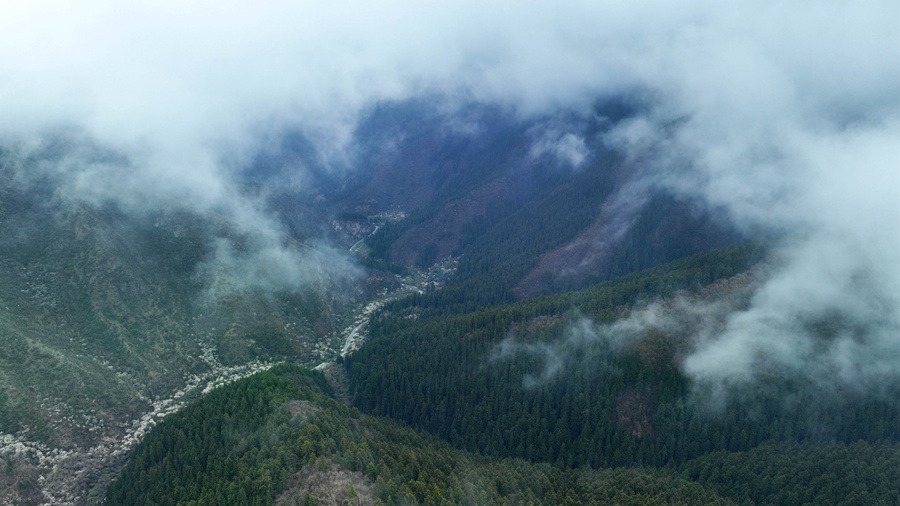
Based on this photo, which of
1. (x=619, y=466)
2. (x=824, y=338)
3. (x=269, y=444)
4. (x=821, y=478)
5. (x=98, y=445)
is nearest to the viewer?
(x=269, y=444)

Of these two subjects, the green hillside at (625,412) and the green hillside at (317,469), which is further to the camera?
the green hillside at (625,412)

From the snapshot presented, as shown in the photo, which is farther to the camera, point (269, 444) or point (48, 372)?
point (48, 372)

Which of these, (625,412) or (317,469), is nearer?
(317,469)

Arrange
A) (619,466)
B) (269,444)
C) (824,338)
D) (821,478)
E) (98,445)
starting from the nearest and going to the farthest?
(269,444) → (821,478) → (98,445) → (619,466) → (824,338)

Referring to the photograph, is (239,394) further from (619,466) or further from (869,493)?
(869,493)

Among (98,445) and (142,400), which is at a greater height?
(142,400)

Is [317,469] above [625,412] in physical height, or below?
below

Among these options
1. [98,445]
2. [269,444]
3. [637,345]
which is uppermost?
[637,345]

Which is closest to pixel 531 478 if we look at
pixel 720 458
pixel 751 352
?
pixel 720 458

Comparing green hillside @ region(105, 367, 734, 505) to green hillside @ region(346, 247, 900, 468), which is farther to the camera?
green hillside @ region(346, 247, 900, 468)
